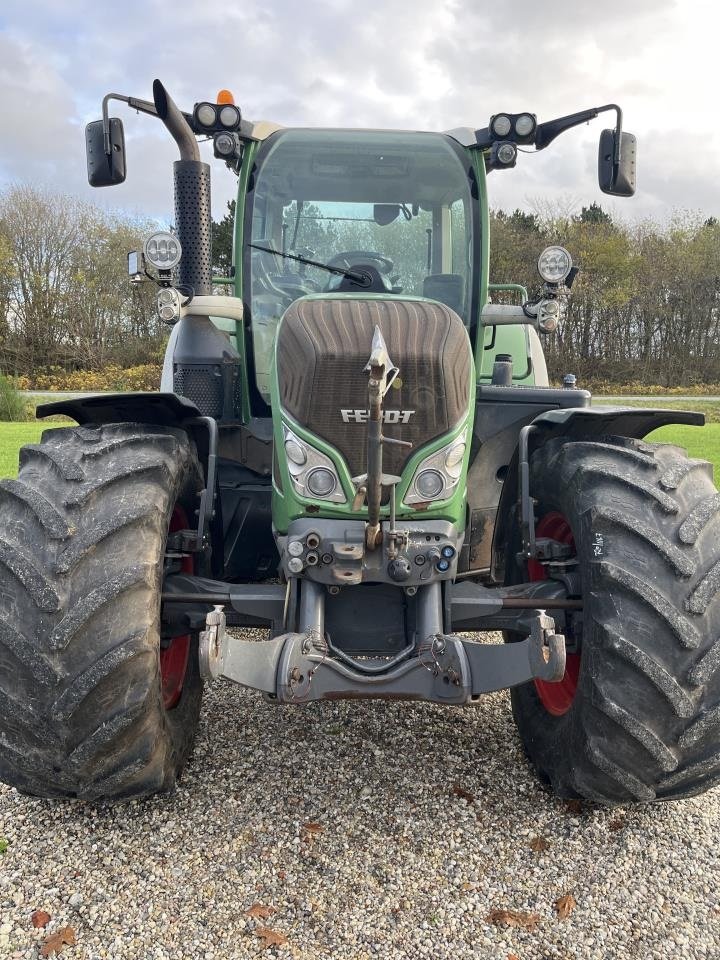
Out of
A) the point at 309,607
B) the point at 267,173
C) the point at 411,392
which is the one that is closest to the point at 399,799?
the point at 309,607

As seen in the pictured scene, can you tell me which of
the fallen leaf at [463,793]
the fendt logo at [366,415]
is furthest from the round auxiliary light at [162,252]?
the fallen leaf at [463,793]

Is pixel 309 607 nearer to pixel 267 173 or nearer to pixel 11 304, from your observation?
pixel 267 173

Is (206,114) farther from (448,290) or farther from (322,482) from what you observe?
(322,482)

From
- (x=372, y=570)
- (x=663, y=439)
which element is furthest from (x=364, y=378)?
(x=663, y=439)

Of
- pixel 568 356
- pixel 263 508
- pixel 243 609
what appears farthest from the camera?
pixel 568 356

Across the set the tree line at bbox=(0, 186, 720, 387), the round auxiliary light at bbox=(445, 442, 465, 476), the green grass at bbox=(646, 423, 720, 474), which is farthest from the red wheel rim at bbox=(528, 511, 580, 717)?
the tree line at bbox=(0, 186, 720, 387)

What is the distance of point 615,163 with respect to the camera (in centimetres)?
379

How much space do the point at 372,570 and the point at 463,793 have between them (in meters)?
1.03

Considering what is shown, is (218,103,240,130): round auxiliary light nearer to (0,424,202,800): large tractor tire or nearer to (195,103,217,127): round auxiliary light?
(195,103,217,127): round auxiliary light

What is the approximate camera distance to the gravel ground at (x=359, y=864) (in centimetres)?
221

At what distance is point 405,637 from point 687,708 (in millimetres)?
923

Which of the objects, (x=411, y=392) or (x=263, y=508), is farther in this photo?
(x=263, y=508)

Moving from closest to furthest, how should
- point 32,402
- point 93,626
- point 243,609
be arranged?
1. point 93,626
2. point 243,609
3. point 32,402

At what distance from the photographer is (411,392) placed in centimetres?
258
